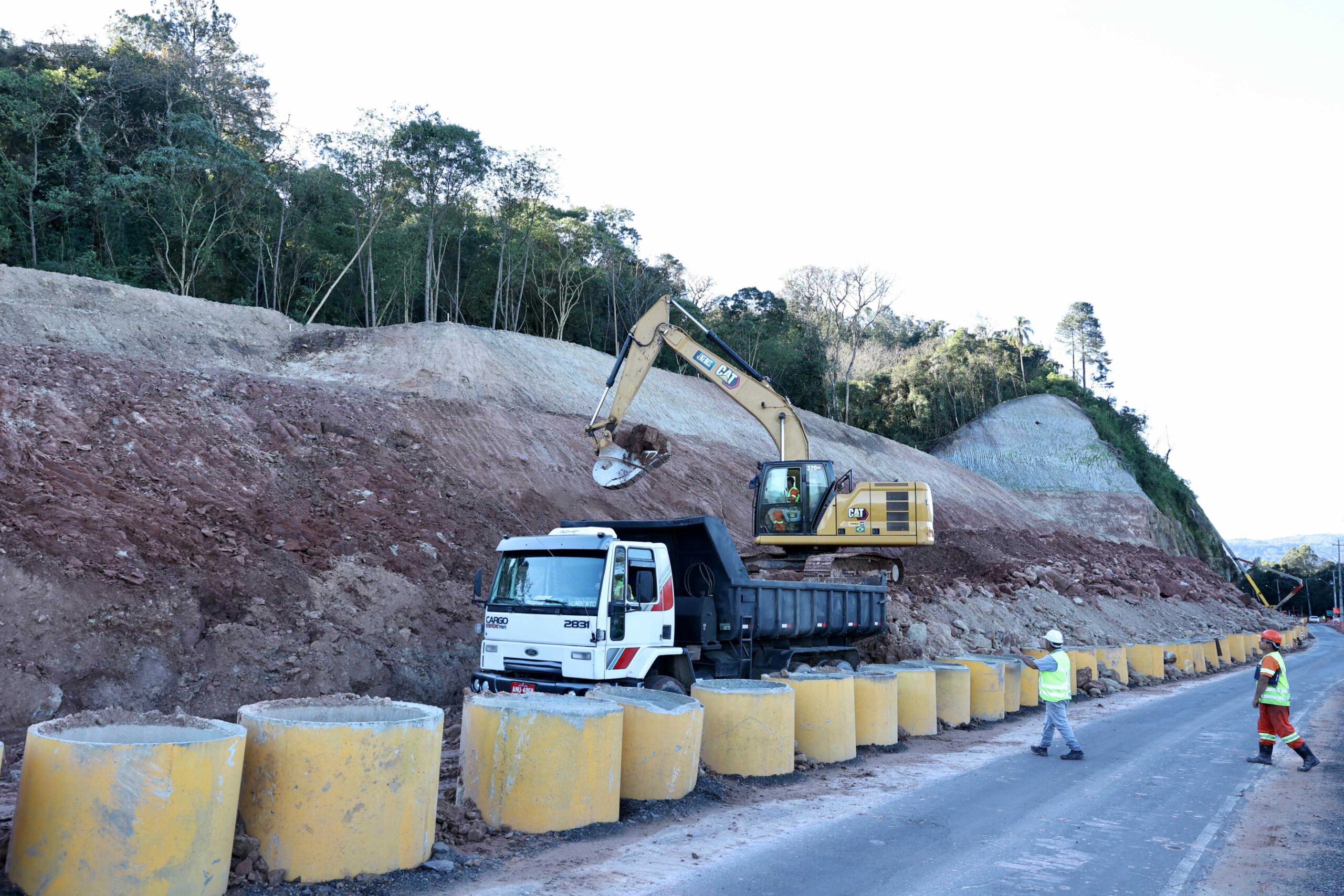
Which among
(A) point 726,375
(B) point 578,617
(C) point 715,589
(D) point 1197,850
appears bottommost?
(D) point 1197,850

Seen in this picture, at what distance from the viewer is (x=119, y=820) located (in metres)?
4.73

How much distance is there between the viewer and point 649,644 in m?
10.7

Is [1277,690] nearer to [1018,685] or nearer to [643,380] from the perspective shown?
[1018,685]

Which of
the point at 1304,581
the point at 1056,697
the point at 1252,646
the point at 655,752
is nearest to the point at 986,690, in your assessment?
the point at 1056,697

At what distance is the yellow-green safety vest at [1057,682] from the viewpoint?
1127 cm

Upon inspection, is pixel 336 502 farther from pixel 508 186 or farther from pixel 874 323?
pixel 874 323

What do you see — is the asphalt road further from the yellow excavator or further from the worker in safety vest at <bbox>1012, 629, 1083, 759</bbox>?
the yellow excavator

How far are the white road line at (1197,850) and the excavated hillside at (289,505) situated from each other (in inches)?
366

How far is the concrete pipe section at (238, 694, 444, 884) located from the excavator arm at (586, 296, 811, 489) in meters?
13.1

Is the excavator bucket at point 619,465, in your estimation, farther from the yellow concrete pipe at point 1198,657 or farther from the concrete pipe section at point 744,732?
the yellow concrete pipe at point 1198,657

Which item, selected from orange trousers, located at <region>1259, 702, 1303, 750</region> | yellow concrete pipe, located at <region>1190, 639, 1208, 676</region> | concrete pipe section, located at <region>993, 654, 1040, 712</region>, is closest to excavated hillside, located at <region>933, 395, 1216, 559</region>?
yellow concrete pipe, located at <region>1190, 639, 1208, 676</region>

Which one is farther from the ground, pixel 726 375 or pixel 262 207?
pixel 262 207

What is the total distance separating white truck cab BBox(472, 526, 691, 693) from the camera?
1009cm

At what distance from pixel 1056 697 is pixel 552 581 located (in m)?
6.09
